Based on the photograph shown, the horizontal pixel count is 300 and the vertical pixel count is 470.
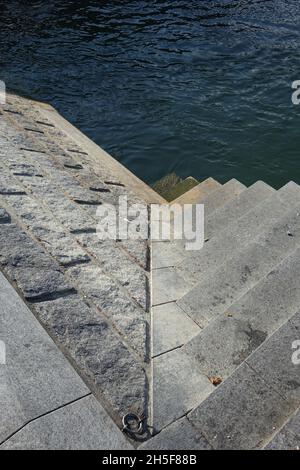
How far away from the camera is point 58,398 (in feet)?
11.4

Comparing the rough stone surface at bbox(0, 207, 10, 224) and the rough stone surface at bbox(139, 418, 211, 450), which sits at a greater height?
the rough stone surface at bbox(0, 207, 10, 224)

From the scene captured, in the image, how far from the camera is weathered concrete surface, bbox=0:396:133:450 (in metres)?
3.16

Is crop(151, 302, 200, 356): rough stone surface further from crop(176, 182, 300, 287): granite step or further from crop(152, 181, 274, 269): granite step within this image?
crop(152, 181, 274, 269): granite step

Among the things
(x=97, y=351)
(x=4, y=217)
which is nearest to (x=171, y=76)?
(x=4, y=217)

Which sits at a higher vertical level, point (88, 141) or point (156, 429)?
point (156, 429)

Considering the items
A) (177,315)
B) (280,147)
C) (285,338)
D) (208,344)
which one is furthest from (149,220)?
(280,147)

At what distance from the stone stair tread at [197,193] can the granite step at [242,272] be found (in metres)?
2.28

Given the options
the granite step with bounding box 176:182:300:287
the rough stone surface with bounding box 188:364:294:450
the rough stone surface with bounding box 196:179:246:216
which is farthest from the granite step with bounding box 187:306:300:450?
the rough stone surface with bounding box 196:179:246:216

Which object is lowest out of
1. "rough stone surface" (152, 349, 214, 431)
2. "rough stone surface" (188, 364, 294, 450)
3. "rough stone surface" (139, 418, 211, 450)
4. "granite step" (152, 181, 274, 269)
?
"granite step" (152, 181, 274, 269)

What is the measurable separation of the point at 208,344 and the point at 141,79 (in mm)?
11441

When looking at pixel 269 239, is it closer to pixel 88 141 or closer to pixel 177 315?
pixel 177 315

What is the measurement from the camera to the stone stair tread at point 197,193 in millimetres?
8033

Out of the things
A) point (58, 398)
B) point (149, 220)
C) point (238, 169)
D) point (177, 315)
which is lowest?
point (238, 169)

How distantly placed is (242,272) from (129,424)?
2.45 metres
